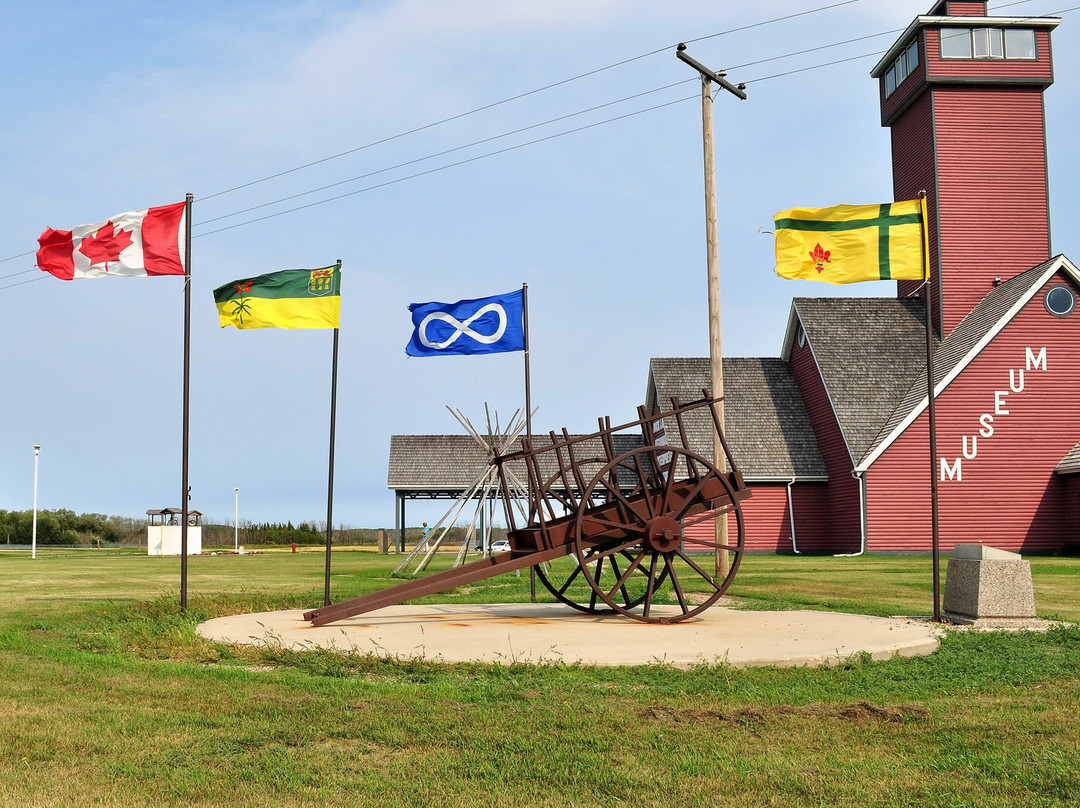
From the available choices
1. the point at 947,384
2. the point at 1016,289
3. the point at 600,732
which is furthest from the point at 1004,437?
the point at 600,732

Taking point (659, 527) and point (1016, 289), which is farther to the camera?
point (1016, 289)

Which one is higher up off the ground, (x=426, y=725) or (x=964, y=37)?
(x=964, y=37)

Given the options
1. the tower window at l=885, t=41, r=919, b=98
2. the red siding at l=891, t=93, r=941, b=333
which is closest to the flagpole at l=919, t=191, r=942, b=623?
the red siding at l=891, t=93, r=941, b=333

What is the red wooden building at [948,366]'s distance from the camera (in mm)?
34094

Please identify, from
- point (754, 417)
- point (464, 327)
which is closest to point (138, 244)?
point (464, 327)

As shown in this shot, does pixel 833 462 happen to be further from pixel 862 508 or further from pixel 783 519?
pixel 862 508

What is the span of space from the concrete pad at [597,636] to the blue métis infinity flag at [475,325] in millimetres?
5474

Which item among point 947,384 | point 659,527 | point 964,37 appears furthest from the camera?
point 964,37

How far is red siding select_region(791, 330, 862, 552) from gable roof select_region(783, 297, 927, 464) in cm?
61

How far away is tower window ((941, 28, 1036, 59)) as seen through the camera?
3816 centimetres

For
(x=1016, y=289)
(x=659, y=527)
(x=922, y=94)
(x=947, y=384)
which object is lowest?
(x=659, y=527)

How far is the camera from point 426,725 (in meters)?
6.79

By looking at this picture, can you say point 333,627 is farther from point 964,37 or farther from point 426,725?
point 964,37

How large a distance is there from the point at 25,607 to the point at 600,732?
41.5 feet
